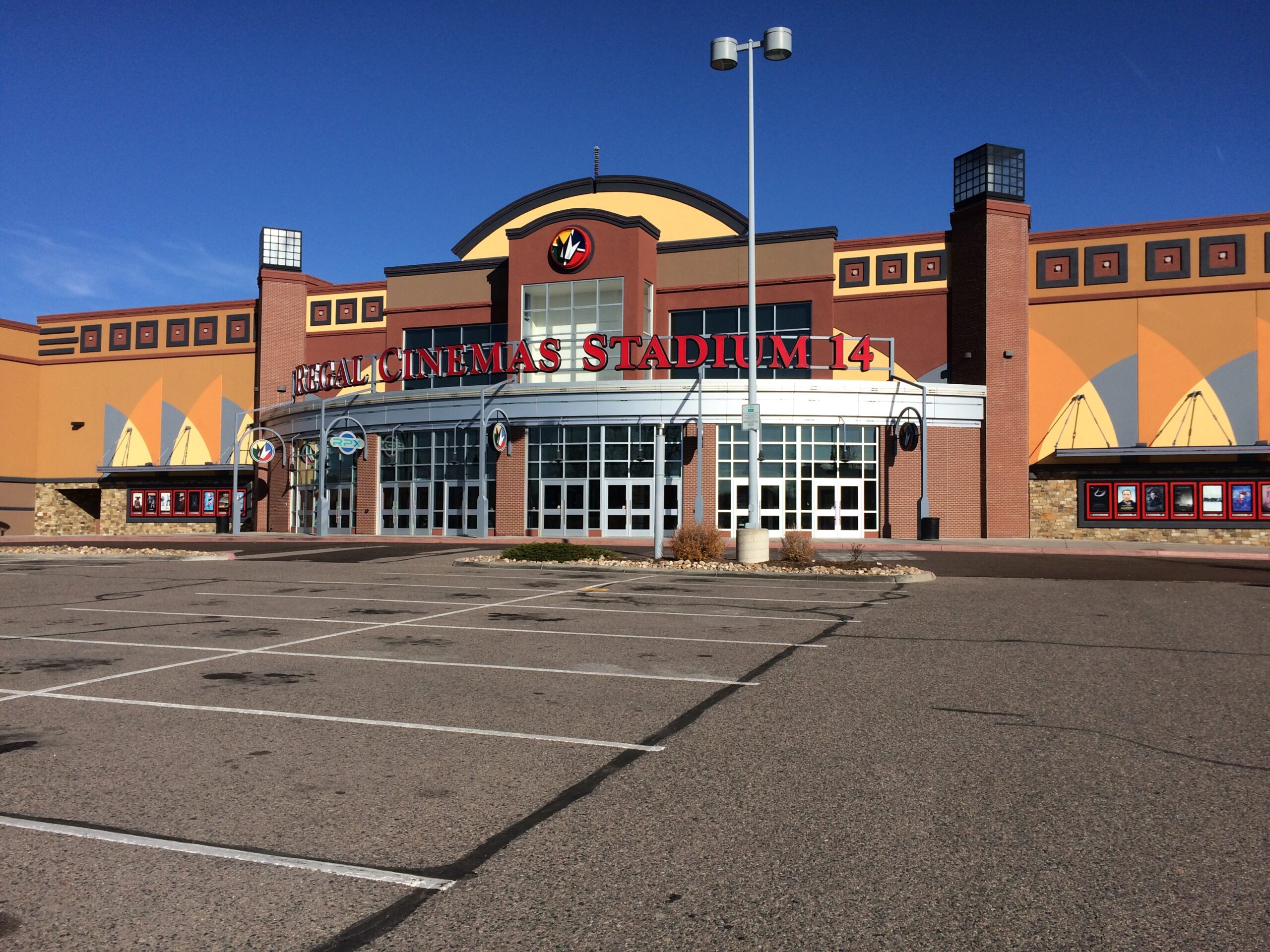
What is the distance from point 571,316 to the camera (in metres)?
42.4

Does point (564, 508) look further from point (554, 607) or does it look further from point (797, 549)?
point (554, 607)

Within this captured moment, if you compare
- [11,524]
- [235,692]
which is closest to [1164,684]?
[235,692]

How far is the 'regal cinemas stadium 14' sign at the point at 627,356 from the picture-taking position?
37.7 meters

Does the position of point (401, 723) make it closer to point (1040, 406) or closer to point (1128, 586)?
point (1128, 586)

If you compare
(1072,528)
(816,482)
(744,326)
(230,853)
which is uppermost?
(744,326)

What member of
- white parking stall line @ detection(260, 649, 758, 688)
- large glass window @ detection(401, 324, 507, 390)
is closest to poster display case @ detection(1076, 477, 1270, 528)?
large glass window @ detection(401, 324, 507, 390)

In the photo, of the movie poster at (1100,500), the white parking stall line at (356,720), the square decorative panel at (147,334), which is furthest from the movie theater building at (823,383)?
the white parking stall line at (356,720)

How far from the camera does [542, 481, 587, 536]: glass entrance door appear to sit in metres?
38.8

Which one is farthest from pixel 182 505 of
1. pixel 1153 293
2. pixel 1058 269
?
pixel 1153 293

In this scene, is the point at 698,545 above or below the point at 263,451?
below

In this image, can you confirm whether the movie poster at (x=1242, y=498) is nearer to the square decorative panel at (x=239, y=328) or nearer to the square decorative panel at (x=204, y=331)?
the square decorative panel at (x=239, y=328)

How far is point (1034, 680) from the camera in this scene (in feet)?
27.1

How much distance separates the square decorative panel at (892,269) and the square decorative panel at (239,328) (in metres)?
32.0

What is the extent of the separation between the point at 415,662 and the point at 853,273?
34.8 metres
